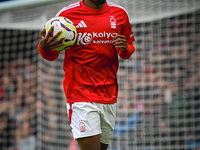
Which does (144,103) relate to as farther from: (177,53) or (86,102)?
(86,102)

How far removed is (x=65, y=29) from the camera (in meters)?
3.34

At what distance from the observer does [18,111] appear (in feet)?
25.6

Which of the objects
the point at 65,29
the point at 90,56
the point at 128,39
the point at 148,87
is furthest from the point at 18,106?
the point at 65,29

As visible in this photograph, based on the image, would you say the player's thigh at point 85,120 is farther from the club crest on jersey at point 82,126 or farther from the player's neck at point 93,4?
the player's neck at point 93,4

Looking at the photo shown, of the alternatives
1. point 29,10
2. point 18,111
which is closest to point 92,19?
point 29,10

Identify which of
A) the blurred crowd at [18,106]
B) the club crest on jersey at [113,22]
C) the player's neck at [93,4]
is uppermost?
the player's neck at [93,4]

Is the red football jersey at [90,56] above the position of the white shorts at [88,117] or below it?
above

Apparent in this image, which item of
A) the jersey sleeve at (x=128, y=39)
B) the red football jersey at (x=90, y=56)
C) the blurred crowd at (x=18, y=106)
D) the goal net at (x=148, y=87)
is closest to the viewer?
the red football jersey at (x=90, y=56)

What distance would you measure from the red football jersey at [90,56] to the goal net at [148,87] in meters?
2.49

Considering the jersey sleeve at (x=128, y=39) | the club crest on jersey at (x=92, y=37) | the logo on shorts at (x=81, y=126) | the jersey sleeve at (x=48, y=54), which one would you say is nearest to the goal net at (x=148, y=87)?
the jersey sleeve at (x=128, y=39)

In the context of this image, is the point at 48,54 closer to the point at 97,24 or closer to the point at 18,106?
the point at 97,24

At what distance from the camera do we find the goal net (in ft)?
21.1

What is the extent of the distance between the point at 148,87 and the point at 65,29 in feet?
12.3

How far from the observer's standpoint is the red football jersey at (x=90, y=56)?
3.52 meters
